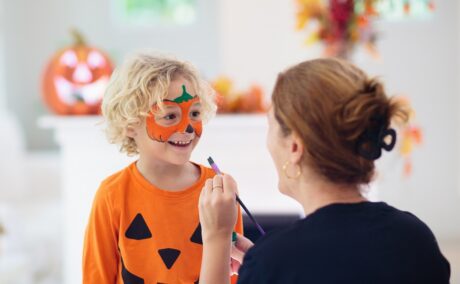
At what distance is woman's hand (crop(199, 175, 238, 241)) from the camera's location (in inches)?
45.1

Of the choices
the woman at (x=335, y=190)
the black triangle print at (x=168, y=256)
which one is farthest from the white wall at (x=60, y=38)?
the woman at (x=335, y=190)

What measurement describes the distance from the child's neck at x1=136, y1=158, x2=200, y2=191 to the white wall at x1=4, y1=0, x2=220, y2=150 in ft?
14.9

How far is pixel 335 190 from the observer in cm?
107

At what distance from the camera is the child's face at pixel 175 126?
1.25 meters

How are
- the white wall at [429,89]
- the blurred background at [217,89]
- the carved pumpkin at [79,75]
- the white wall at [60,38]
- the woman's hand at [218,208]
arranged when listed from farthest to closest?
the white wall at [60,38], the white wall at [429,89], the carved pumpkin at [79,75], the blurred background at [217,89], the woman's hand at [218,208]

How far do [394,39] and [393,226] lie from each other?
3.17m

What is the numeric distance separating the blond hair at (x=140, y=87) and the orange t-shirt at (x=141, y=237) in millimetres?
113

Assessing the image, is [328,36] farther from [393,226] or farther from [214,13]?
[214,13]

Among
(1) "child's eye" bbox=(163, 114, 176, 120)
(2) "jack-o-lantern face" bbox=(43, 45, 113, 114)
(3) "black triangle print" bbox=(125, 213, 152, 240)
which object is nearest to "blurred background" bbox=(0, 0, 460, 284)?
(2) "jack-o-lantern face" bbox=(43, 45, 113, 114)

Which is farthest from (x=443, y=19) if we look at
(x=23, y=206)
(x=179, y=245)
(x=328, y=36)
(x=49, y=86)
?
(x=179, y=245)

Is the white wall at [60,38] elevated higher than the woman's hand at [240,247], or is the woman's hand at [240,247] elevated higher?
the woman's hand at [240,247]

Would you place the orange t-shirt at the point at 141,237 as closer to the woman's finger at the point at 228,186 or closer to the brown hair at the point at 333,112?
the woman's finger at the point at 228,186

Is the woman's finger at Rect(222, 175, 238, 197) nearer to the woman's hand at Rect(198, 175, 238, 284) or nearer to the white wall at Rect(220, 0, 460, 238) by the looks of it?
the woman's hand at Rect(198, 175, 238, 284)

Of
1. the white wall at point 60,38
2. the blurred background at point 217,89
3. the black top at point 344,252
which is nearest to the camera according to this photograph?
the black top at point 344,252
